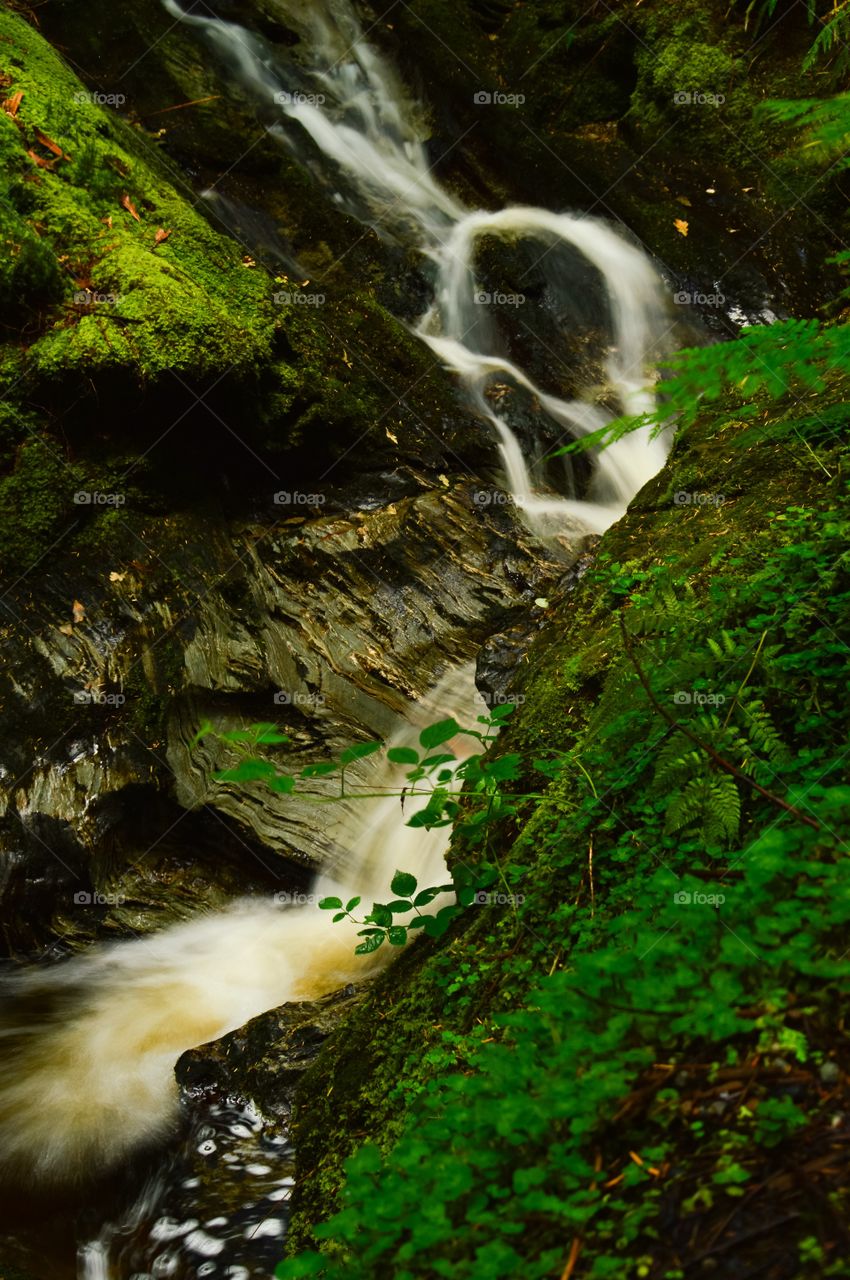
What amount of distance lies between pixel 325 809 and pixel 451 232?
715 centimetres

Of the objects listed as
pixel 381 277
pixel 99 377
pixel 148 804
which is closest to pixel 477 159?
pixel 381 277

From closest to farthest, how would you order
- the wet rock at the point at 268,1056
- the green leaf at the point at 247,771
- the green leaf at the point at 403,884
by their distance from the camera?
the green leaf at the point at 247,771 → the green leaf at the point at 403,884 → the wet rock at the point at 268,1056

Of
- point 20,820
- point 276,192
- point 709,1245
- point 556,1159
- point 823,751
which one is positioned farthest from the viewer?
point 276,192

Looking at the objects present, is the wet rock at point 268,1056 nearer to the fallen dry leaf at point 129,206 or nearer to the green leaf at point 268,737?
the green leaf at point 268,737

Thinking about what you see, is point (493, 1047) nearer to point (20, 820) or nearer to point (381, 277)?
point (20, 820)

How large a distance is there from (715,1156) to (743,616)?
172 cm

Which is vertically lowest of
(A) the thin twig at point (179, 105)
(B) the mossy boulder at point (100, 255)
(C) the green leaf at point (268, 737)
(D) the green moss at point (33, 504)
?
(D) the green moss at point (33, 504)

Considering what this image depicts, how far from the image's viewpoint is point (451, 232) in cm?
994

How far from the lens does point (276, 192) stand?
876 centimetres

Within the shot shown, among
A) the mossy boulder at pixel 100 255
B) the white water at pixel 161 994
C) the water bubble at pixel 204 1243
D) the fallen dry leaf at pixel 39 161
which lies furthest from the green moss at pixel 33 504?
the water bubble at pixel 204 1243

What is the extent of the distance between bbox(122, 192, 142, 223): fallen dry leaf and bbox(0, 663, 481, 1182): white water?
4067mm

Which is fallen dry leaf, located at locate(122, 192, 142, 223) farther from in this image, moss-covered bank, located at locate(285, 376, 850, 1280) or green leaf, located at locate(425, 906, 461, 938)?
green leaf, located at locate(425, 906, 461, 938)

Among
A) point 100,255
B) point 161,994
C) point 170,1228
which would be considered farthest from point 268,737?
point 100,255

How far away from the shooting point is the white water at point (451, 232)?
8172 mm
